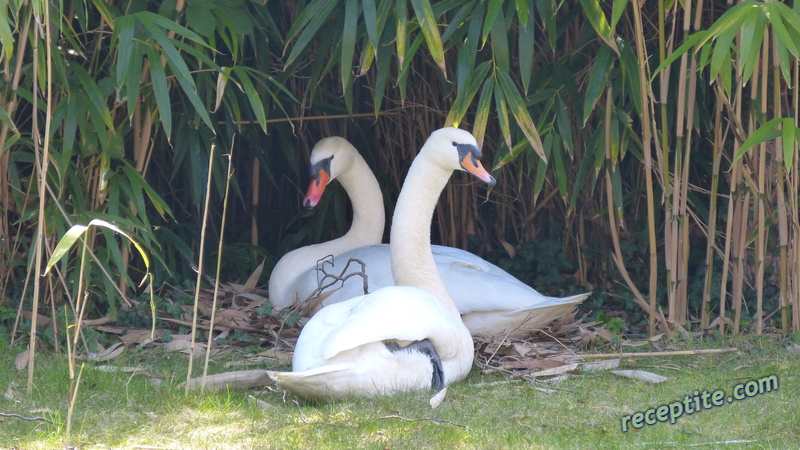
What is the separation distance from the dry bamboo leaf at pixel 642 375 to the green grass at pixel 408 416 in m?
0.03

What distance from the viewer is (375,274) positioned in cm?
471

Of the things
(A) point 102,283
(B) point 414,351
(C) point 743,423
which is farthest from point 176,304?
(C) point 743,423

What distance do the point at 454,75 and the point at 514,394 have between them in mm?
2480

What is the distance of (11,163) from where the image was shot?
4406 mm

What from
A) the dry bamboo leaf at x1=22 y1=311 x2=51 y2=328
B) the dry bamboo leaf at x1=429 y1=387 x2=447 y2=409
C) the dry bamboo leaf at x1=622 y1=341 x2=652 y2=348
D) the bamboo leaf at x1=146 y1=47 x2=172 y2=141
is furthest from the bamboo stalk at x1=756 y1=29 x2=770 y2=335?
the dry bamboo leaf at x1=22 y1=311 x2=51 y2=328

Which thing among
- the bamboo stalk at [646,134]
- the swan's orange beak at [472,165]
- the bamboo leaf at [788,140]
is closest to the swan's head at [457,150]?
the swan's orange beak at [472,165]

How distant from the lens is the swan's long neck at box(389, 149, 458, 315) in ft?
13.6

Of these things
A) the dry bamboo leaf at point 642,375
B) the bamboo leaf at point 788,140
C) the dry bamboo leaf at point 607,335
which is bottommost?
the dry bamboo leaf at point 607,335

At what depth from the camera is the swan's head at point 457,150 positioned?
4.07 m

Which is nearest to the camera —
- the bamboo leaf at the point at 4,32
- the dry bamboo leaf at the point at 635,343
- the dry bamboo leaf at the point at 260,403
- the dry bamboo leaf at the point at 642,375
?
the bamboo leaf at the point at 4,32

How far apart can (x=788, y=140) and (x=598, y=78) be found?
2.96 feet

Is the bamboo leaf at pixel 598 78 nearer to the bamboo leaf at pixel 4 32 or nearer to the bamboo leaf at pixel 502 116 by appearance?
the bamboo leaf at pixel 502 116

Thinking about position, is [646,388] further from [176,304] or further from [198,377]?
[176,304]

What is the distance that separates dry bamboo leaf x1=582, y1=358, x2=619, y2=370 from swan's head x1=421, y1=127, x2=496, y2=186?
0.84 metres
